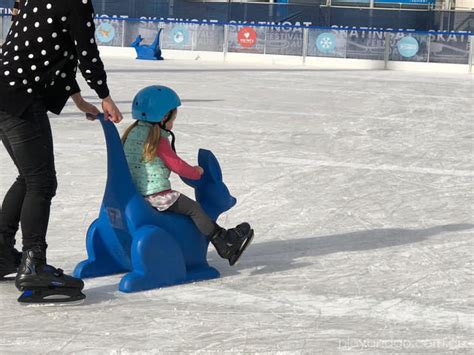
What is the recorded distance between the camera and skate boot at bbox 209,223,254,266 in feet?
14.7

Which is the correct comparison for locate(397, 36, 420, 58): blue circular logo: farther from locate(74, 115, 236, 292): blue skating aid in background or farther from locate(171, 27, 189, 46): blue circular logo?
locate(74, 115, 236, 292): blue skating aid in background

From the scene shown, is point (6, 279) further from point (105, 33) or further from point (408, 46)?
point (105, 33)

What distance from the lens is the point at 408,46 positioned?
76.2 feet

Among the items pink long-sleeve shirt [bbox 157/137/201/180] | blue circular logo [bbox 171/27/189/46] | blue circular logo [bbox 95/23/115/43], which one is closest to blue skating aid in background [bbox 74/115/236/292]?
pink long-sleeve shirt [bbox 157/137/201/180]

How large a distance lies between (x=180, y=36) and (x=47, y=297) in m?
21.0

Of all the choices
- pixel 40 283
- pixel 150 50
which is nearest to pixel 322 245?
pixel 40 283

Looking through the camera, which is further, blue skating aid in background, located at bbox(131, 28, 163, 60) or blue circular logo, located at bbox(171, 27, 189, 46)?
blue circular logo, located at bbox(171, 27, 189, 46)

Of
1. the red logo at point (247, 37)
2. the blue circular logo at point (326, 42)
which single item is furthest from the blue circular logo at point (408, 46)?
the red logo at point (247, 37)

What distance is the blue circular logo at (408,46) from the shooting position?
75.8 feet

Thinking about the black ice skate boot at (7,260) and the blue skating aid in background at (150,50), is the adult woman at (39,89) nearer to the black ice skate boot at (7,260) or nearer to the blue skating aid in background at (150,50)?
the black ice skate boot at (7,260)

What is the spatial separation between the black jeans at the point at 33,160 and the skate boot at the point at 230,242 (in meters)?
0.78

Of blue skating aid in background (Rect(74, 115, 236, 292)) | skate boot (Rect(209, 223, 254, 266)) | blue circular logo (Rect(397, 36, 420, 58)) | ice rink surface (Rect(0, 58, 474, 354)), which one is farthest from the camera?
blue circular logo (Rect(397, 36, 420, 58))

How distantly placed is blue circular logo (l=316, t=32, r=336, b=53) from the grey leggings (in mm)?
19587

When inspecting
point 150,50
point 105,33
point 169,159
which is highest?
point 169,159
